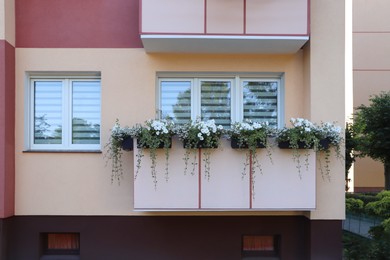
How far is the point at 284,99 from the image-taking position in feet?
21.6

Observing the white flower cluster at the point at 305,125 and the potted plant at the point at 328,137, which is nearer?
the white flower cluster at the point at 305,125

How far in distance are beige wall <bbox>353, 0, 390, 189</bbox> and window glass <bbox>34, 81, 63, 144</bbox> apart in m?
17.7

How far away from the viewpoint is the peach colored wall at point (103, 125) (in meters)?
6.41

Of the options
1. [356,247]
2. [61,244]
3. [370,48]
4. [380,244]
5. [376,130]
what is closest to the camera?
[61,244]

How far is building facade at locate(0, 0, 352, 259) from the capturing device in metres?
6.29

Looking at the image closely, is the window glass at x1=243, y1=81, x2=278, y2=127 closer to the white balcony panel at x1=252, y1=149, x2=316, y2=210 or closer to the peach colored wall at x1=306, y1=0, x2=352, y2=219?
the peach colored wall at x1=306, y1=0, x2=352, y2=219

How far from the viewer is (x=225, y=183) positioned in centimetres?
588

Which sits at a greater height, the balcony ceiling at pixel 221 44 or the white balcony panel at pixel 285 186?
the balcony ceiling at pixel 221 44

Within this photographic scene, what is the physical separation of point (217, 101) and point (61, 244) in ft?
12.0

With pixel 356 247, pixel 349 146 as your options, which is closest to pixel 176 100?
pixel 356 247

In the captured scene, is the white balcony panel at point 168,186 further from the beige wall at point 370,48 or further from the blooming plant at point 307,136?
the beige wall at point 370,48

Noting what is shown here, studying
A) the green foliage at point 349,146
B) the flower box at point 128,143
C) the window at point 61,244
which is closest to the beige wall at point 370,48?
the green foliage at point 349,146

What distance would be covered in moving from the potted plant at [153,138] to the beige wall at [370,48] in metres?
17.5

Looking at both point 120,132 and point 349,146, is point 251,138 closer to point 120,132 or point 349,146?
point 120,132
